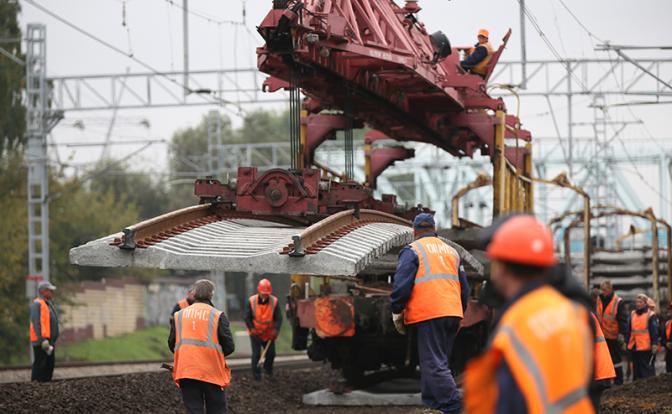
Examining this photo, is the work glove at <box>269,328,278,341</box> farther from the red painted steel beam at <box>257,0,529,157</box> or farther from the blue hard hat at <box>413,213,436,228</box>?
the blue hard hat at <box>413,213,436,228</box>

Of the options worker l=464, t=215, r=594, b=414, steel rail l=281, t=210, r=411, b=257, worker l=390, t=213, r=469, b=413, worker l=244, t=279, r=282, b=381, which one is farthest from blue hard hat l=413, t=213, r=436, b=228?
worker l=244, t=279, r=282, b=381

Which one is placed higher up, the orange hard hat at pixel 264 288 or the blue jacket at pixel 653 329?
the orange hard hat at pixel 264 288

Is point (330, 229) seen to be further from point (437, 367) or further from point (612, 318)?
point (612, 318)

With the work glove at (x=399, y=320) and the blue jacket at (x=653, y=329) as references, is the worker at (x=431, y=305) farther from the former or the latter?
the blue jacket at (x=653, y=329)

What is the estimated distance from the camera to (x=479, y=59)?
18.4 metres

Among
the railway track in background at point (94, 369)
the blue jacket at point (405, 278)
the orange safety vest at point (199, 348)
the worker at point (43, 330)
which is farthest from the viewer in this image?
the railway track in background at point (94, 369)

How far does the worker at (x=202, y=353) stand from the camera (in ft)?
32.2

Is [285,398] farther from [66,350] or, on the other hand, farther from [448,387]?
[66,350]

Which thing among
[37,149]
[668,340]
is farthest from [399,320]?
[37,149]

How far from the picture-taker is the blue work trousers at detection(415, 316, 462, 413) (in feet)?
31.2

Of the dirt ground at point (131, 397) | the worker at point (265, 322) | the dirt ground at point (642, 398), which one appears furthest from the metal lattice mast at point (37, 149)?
the dirt ground at point (642, 398)

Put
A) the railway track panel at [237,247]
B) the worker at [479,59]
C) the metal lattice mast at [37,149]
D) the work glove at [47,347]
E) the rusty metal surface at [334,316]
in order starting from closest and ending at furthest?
the railway track panel at [237,247]
the rusty metal surface at [334,316]
the work glove at [47,347]
the worker at [479,59]
the metal lattice mast at [37,149]

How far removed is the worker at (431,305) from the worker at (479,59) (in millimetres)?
9151

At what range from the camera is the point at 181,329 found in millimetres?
9945
